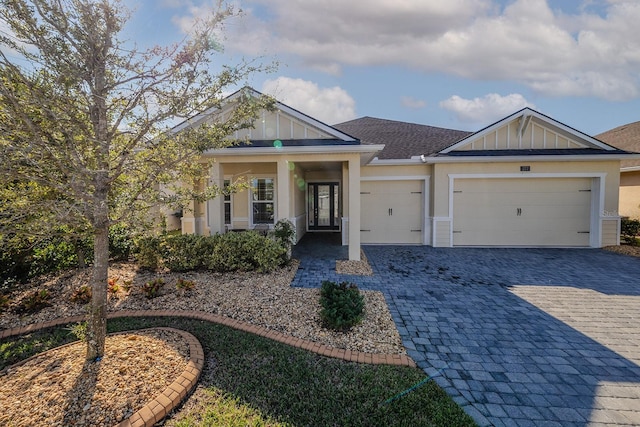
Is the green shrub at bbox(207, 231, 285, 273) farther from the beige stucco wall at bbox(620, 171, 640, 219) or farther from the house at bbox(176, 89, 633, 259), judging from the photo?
the beige stucco wall at bbox(620, 171, 640, 219)

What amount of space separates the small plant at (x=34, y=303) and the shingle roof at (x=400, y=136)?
923cm

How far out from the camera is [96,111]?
3275mm

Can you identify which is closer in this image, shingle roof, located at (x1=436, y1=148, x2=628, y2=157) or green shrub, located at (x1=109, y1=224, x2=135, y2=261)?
green shrub, located at (x1=109, y1=224, x2=135, y2=261)

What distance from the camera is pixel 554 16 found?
27.7ft

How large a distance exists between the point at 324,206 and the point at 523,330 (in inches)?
432

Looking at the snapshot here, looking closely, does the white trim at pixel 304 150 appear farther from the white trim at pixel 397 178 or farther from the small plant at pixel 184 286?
the small plant at pixel 184 286

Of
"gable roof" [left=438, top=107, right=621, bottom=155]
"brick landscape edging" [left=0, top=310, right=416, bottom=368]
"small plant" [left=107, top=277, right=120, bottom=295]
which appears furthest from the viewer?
"gable roof" [left=438, top=107, right=621, bottom=155]

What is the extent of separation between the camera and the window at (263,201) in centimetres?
1188

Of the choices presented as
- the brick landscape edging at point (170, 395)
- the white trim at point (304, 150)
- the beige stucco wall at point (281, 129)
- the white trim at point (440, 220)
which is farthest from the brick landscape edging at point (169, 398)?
the white trim at point (440, 220)

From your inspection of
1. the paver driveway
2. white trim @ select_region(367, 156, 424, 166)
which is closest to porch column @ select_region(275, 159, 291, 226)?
the paver driveway

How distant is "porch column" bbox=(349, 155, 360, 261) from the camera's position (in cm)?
823

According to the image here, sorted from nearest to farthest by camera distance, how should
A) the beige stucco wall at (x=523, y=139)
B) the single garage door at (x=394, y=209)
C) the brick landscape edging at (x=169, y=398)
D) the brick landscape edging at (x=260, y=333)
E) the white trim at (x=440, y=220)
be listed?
1. the brick landscape edging at (x=169, y=398)
2. the brick landscape edging at (x=260, y=333)
3. the beige stucco wall at (x=523, y=139)
4. the white trim at (x=440, y=220)
5. the single garage door at (x=394, y=209)

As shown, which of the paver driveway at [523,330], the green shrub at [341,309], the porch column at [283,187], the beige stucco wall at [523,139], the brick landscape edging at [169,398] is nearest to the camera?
the brick landscape edging at [169,398]

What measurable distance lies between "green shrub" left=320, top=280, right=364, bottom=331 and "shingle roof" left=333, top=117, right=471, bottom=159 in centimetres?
707
